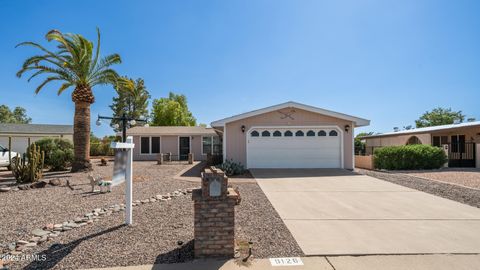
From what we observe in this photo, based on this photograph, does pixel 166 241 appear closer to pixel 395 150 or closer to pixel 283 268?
pixel 283 268

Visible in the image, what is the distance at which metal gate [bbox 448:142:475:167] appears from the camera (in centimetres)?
1481

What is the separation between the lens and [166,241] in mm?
3842

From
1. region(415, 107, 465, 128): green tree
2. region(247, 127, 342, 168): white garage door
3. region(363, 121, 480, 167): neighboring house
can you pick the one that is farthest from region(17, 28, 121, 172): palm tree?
region(415, 107, 465, 128): green tree

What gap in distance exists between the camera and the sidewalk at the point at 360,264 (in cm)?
307

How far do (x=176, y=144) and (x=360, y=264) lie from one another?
19.5 metres

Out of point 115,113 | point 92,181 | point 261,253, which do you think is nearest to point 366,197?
point 261,253

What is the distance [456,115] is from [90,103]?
57.5 m

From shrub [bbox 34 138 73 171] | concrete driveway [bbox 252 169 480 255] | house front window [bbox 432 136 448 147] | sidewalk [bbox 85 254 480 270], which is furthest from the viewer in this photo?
house front window [bbox 432 136 448 147]

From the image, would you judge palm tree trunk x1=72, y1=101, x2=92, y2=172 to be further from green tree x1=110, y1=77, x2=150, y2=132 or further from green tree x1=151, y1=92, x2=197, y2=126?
green tree x1=110, y1=77, x2=150, y2=132

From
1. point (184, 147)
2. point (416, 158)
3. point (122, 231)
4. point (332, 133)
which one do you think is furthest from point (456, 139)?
point (122, 231)

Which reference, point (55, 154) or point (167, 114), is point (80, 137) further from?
point (167, 114)

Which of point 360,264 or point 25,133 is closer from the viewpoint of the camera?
point 360,264

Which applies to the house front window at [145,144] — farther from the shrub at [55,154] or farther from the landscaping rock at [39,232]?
the landscaping rock at [39,232]

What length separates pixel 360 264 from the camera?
3.14 m
